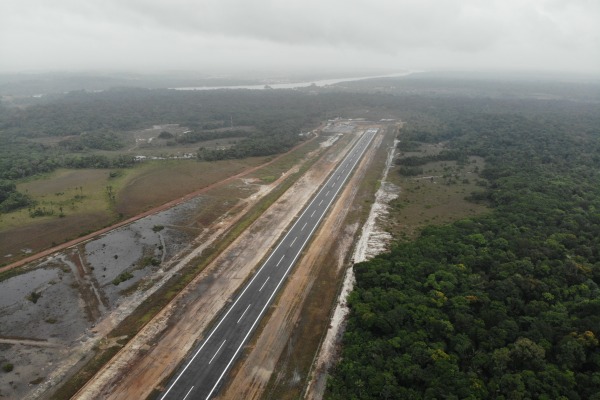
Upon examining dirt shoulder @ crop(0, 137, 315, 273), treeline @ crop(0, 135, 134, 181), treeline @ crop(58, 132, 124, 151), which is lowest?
dirt shoulder @ crop(0, 137, 315, 273)

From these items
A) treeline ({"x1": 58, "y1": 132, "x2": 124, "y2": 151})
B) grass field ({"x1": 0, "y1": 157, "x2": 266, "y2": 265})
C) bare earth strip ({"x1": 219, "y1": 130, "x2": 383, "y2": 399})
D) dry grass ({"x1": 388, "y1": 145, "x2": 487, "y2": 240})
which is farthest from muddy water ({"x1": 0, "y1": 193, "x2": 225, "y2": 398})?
treeline ({"x1": 58, "y1": 132, "x2": 124, "y2": 151})

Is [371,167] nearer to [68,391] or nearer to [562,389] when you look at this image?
[562,389]

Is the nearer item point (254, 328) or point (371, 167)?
point (254, 328)

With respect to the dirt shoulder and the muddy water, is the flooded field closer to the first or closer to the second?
Answer: the muddy water

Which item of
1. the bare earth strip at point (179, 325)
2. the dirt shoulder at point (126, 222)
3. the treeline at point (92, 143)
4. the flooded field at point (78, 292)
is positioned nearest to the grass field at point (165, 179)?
the dirt shoulder at point (126, 222)

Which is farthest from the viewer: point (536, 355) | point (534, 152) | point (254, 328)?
point (534, 152)

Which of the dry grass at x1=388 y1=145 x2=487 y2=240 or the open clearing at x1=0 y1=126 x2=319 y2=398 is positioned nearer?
the open clearing at x1=0 y1=126 x2=319 y2=398

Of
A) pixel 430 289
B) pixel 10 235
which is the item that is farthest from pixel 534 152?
pixel 10 235
